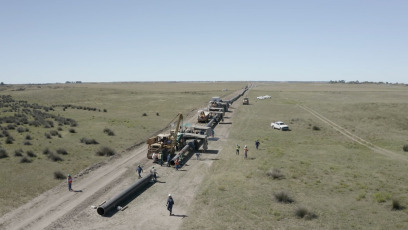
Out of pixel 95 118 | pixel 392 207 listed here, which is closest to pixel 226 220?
pixel 392 207

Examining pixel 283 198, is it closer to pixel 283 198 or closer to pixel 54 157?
pixel 283 198

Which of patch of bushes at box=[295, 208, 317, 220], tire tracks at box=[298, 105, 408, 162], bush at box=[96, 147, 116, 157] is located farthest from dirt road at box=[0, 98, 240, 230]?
tire tracks at box=[298, 105, 408, 162]

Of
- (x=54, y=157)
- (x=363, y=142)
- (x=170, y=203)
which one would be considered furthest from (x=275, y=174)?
(x=363, y=142)

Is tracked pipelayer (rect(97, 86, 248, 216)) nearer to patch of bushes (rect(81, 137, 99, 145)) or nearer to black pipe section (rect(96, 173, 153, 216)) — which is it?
black pipe section (rect(96, 173, 153, 216))

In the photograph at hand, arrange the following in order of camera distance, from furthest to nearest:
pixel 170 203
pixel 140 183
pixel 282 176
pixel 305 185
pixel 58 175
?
pixel 282 176, pixel 58 175, pixel 305 185, pixel 140 183, pixel 170 203

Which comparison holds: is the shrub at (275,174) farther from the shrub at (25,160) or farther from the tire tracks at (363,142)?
the shrub at (25,160)

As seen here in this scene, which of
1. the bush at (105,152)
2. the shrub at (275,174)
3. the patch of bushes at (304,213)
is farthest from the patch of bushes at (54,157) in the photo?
the patch of bushes at (304,213)
